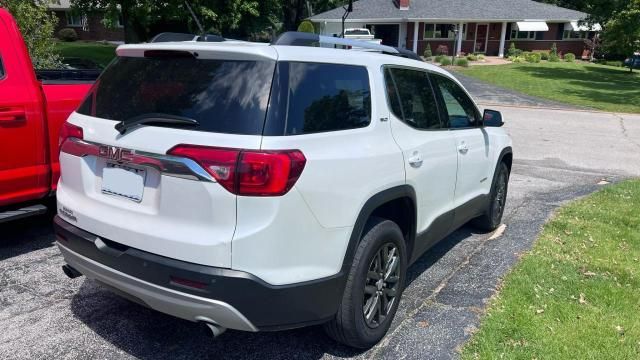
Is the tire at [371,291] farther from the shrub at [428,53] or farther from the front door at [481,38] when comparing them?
the front door at [481,38]

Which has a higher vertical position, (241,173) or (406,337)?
(241,173)

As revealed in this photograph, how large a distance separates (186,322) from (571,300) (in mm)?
2884

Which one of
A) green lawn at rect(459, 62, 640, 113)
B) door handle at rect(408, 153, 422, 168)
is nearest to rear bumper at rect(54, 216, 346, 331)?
door handle at rect(408, 153, 422, 168)

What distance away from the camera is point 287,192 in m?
2.60

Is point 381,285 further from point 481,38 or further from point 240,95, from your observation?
point 481,38

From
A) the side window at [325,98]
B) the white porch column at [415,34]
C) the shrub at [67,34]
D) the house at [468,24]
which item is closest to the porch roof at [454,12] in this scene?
the house at [468,24]

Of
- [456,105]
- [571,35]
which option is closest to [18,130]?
[456,105]

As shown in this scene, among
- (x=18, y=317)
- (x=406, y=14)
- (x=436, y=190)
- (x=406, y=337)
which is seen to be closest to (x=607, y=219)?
(x=436, y=190)

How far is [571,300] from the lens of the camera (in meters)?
4.13

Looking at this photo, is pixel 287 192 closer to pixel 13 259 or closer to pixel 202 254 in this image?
pixel 202 254

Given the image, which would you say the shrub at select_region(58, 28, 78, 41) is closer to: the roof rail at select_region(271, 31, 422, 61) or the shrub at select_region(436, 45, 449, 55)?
the shrub at select_region(436, 45, 449, 55)

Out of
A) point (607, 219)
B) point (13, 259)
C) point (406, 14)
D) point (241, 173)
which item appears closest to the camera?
point (241, 173)

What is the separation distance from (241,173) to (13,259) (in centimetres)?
315

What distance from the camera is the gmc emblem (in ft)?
9.23
